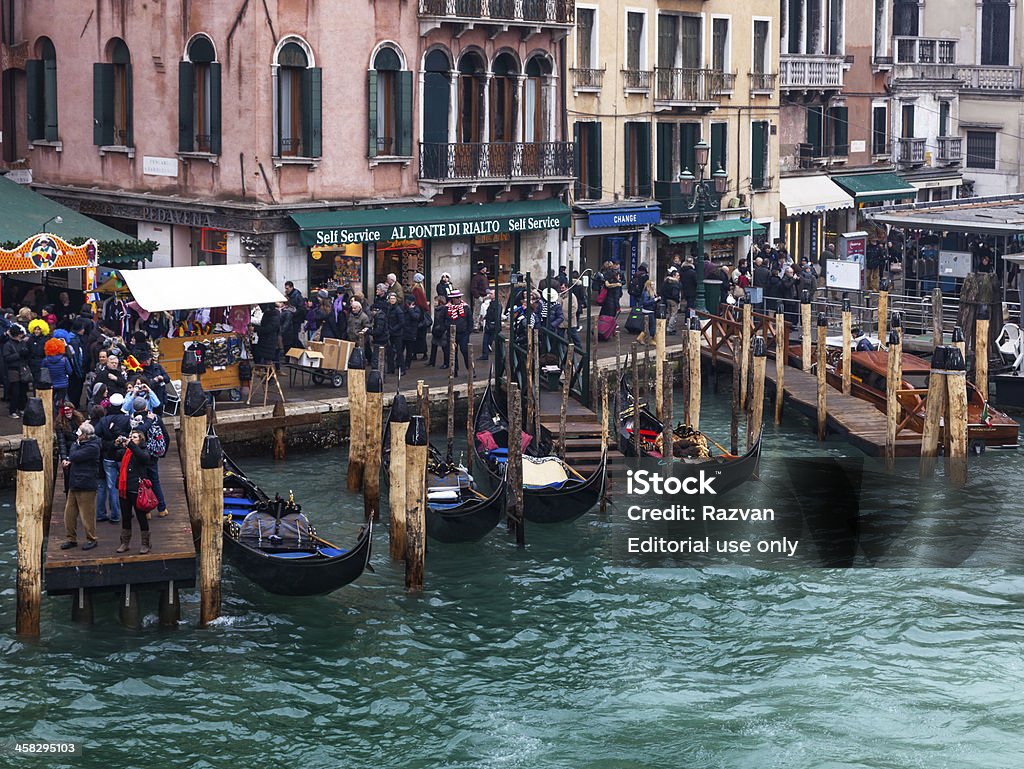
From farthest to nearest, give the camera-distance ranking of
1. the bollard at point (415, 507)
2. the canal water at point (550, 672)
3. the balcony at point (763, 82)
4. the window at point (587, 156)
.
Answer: the balcony at point (763, 82) → the window at point (587, 156) → the bollard at point (415, 507) → the canal water at point (550, 672)

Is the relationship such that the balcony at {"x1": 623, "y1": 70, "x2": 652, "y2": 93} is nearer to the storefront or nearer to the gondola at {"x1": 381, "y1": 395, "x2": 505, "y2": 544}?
the storefront

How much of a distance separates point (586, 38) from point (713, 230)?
5441mm

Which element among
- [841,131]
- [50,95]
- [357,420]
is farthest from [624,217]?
[357,420]

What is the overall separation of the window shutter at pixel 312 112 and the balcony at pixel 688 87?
9081mm

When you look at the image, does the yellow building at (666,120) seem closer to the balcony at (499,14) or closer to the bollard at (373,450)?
the balcony at (499,14)

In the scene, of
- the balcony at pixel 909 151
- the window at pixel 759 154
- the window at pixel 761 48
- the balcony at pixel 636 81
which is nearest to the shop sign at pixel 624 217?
the balcony at pixel 636 81

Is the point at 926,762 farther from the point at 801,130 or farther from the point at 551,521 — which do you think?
the point at 801,130

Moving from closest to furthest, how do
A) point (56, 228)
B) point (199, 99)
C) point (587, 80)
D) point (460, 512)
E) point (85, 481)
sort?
point (85, 481) → point (460, 512) → point (56, 228) → point (199, 99) → point (587, 80)

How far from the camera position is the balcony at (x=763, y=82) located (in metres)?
38.0

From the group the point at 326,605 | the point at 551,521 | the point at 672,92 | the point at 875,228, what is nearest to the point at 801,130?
the point at 875,228

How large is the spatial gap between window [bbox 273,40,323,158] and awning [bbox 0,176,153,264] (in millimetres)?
3506

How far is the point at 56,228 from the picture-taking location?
84.2 ft

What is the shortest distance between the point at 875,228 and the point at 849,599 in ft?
86.3

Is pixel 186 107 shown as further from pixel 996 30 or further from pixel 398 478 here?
pixel 996 30
